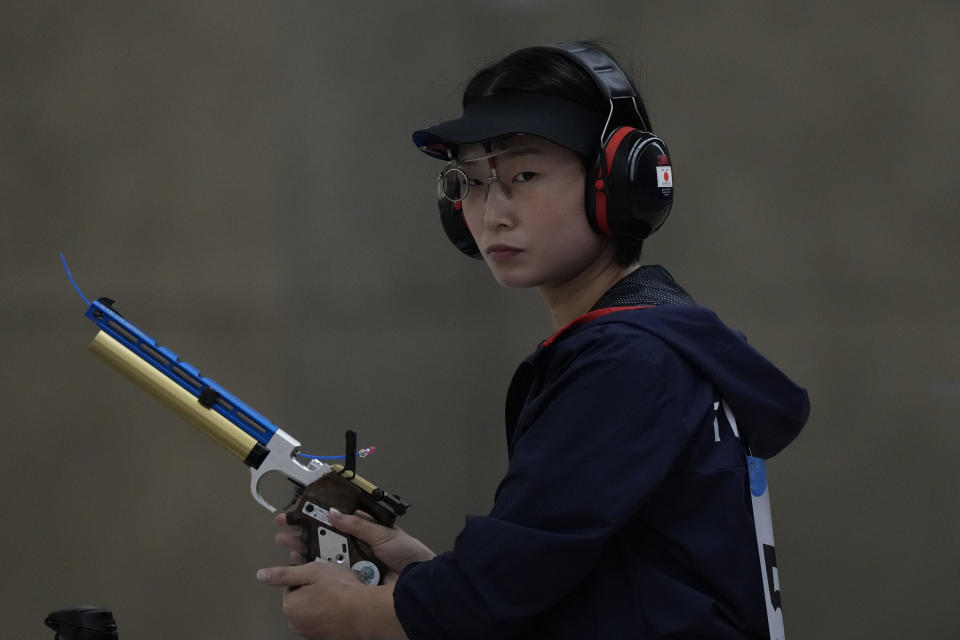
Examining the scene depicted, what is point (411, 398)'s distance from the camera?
10.3 ft

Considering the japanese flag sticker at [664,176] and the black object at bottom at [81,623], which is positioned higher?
the japanese flag sticker at [664,176]

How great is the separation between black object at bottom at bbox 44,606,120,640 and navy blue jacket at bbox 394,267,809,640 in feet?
1.86

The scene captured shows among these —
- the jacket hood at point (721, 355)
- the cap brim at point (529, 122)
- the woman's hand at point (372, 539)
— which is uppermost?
the cap brim at point (529, 122)

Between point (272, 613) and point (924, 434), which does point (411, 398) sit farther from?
point (924, 434)

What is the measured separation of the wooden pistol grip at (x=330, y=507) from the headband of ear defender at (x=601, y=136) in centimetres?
55

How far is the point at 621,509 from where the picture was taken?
119 centimetres

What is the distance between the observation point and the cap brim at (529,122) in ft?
4.63

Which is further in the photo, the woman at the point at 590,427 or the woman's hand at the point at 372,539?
the woman's hand at the point at 372,539

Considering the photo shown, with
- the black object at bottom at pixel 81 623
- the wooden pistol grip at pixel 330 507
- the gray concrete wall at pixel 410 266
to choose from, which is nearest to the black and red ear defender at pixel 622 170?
the wooden pistol grip at pixel 330 507

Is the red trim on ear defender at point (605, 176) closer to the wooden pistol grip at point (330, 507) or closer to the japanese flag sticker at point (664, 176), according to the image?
the japanese flag sticker at point (664, 176)

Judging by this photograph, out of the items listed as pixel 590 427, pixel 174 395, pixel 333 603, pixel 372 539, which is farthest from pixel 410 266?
pixel 590 427

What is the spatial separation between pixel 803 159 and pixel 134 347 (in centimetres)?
224

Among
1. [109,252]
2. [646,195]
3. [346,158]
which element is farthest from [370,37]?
[646,195]

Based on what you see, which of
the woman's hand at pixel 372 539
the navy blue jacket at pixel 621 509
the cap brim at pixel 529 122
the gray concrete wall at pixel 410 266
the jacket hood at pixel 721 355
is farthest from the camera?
the gray concrete wall at pixel 410 266
